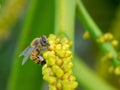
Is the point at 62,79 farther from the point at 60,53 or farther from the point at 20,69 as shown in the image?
the point at 20,69

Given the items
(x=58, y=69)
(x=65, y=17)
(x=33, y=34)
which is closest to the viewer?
(x=58, y=69)

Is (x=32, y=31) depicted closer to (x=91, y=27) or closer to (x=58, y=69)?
(x=91, y=27)

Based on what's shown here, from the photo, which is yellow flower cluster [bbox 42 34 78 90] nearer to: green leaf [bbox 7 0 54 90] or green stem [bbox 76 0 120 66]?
green stem [bbox 76 0 120 66]

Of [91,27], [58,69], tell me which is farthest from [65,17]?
[58,69]

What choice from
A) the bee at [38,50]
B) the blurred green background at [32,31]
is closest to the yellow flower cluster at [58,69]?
the bee at [38,50]

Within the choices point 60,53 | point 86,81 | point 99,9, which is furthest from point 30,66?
point 99,9
